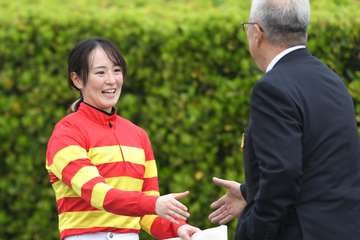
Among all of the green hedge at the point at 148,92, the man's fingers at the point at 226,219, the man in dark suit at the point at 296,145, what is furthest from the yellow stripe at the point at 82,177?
the green hedge at the point at 148,92

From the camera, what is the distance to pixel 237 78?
22.6ft

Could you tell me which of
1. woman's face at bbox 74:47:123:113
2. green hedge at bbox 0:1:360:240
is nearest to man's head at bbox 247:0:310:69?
woman's face at bbox 74:47:123:113

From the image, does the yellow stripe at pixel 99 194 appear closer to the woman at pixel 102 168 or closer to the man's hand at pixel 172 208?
the woman at pixel 102 168

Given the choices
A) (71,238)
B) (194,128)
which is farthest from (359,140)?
(194,128)

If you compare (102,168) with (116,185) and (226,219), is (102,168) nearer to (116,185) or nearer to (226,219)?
(116,185)

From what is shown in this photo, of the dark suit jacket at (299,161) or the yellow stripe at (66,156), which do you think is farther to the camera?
the yellow stripe at (66,156)

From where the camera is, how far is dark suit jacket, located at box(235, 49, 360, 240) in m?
3.87

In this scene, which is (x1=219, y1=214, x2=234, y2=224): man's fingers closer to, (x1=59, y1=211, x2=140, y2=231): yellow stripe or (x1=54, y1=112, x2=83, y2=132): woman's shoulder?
(x1=59, y1=211, x2=140, y2=231): yellow stripe

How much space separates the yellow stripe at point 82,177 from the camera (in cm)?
439

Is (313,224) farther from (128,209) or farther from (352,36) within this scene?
(352,36)

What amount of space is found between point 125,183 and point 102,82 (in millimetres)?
443

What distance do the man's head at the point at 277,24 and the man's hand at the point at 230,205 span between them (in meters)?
0.64

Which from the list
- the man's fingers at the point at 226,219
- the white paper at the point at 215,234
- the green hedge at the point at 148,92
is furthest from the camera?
the green hedge at the point at 148,92

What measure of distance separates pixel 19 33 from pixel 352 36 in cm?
213
